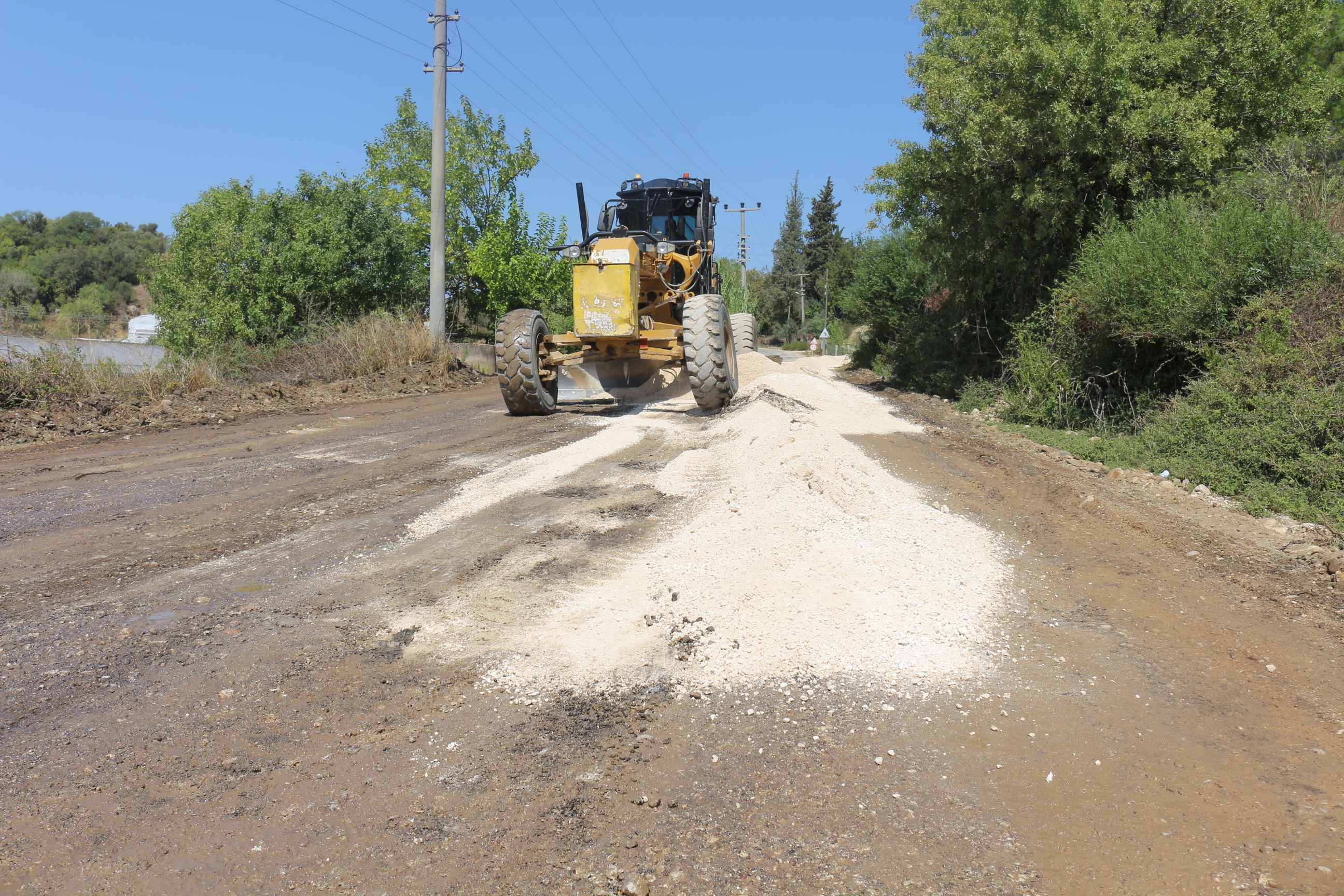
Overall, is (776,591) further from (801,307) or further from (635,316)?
(801,307)

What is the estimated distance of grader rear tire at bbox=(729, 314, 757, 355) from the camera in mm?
18016

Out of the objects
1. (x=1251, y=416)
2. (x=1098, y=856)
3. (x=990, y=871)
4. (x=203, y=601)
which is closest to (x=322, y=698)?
(x=203, y=601)

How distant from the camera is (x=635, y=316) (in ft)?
35.5

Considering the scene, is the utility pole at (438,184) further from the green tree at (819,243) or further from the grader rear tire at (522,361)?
the green tree at (819,243)

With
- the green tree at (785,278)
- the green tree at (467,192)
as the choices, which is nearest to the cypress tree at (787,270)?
the green tree at (785,278)

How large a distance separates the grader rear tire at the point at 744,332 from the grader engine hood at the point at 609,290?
7297mm

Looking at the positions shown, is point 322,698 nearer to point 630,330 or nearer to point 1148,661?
point 1148,661

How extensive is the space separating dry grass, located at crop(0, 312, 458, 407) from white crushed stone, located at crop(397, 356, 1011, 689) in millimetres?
6942

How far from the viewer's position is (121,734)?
3.27m

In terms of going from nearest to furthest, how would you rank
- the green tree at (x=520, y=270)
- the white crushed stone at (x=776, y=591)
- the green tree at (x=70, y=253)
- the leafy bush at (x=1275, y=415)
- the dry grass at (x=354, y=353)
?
the white crushed stone at (x=776, y=591) → the leafy bush at (x=1275, y=415) → the dry grass at (x=354, y=353) → the green tree at (x=520, y=270) → the green tree at (x=70, y=253)

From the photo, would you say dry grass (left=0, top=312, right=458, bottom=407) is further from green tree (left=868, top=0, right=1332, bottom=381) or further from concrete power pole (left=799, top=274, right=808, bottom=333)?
concrete power pole (left=799, top=274, right=808, bottom=333)

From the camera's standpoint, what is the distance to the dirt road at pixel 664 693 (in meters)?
2.62

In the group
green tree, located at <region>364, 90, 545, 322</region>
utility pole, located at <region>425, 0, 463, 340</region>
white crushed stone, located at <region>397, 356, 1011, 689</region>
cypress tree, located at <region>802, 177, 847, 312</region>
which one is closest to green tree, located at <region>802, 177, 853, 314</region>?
cypress tree, located at <region>802, 177, 847, 312</region>

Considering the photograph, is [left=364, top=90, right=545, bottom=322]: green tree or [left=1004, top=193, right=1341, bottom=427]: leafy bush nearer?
[left=1004, top=193, right=1341, bottom=427]: leafy bush
